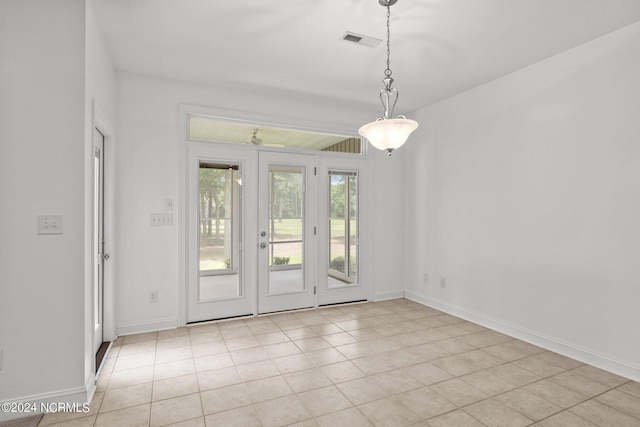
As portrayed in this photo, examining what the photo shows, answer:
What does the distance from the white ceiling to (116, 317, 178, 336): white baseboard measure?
8.54ft

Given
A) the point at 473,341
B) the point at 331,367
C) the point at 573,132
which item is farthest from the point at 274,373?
the point at 573,132

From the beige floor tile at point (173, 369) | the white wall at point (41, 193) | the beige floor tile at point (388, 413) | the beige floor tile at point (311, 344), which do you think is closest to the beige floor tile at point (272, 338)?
the beige floor tile at point (311, 344)

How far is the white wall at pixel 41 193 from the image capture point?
2.13 meters

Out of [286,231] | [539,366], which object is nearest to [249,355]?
[286,231]

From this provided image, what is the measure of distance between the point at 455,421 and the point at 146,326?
3059mm

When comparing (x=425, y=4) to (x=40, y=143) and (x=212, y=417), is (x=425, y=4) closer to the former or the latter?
(x=40, y=143)

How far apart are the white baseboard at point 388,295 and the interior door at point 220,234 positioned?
70.5 inches

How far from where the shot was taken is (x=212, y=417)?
2182 mm

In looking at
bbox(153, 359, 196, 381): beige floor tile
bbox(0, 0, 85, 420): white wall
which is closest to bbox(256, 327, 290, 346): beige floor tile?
bbox(153, 359, 196, 381): beige floor tile

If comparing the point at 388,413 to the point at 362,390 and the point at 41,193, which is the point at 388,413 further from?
the point at 41,193

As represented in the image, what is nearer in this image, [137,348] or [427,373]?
[427,373]

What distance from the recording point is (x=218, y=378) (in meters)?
2.68

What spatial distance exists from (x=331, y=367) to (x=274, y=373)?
0.47 metres

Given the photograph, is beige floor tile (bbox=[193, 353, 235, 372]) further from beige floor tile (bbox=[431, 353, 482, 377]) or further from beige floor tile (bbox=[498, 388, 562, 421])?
beige floor tile (bbox=[498, 388, 562, 421])
